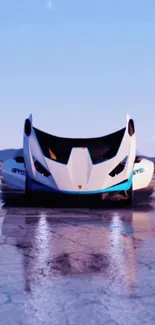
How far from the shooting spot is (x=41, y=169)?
925cm

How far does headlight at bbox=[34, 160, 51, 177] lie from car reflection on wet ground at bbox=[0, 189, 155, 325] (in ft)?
5.47

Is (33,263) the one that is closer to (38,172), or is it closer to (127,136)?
(38,172)

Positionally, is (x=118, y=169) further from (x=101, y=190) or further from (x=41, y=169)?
(x=41, y=169)

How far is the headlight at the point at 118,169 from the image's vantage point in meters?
9.17

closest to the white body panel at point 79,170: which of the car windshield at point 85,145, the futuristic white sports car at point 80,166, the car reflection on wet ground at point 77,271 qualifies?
the futuristic white sports car at point 80,166

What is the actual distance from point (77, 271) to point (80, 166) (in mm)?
5051

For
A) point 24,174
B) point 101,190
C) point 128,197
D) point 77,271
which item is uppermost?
point 24,174

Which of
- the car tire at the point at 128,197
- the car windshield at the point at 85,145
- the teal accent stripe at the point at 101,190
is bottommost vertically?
the car tire at the point at 128,197

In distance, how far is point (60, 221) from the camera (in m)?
7.52

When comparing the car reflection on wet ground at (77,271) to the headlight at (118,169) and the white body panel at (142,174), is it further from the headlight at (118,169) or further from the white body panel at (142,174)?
the white body panel at (142,174)

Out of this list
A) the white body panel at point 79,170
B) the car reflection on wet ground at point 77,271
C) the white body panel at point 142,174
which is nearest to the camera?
the car reflection on wet ground at point 77,271

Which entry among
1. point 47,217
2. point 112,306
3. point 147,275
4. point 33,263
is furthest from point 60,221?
point 112,306

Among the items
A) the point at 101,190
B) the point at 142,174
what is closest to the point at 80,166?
the point at 101,190

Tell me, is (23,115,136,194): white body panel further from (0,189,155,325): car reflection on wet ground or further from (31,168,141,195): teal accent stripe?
(0,189,155,325): car reflection on wet ground
